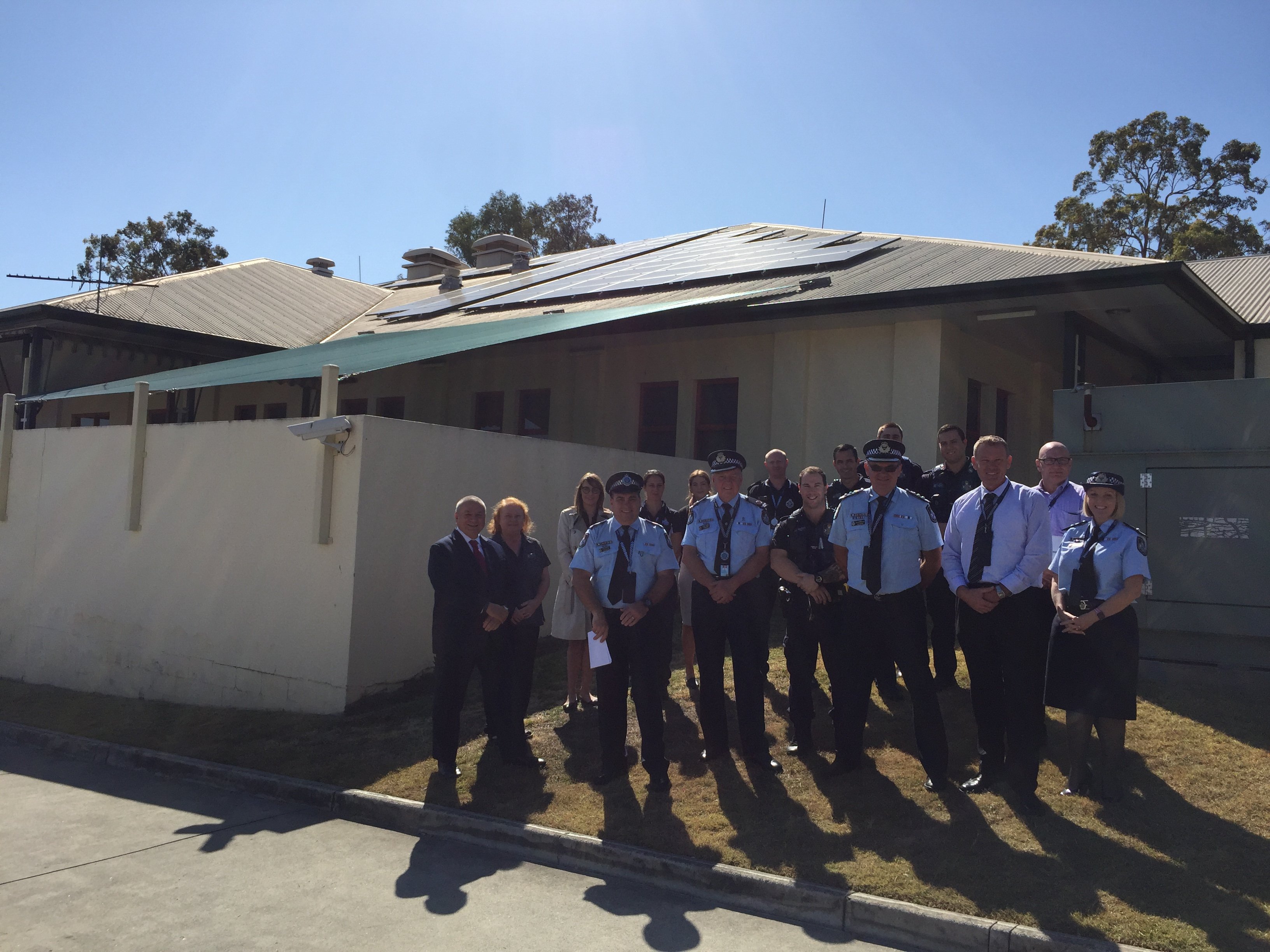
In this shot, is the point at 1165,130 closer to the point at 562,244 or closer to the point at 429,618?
the point at 562,244

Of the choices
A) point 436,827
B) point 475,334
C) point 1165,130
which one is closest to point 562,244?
point 1165,130

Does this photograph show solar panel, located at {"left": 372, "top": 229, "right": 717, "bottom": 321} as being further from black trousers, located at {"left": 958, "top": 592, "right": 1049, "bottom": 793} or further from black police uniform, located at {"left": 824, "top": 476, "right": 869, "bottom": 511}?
black trousers, located at {"left": 958, "top": 592, "right": 1049, "bottom": 793}

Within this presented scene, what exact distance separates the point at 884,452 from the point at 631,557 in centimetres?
172

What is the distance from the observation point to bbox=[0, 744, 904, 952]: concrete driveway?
4.40m

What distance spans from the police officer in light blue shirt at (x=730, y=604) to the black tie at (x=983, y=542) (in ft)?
4.22

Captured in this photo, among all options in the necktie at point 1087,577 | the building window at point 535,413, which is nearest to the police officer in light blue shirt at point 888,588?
the necktie at point 1087,577

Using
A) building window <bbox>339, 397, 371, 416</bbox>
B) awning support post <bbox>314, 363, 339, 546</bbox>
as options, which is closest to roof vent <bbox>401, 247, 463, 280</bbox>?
building window <bbox>339, 397, 371, 416</bbox>

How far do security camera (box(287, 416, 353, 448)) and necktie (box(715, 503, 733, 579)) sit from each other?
11.6ft

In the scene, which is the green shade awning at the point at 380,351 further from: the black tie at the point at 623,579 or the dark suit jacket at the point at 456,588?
the black tie at the point at 623,579

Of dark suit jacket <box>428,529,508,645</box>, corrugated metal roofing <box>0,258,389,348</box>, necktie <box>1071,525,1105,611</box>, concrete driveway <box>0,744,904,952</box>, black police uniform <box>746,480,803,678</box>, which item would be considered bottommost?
concrete driveway <box>0,744,904,952</box>

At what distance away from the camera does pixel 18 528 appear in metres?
11.6

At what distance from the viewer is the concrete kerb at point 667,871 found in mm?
4207

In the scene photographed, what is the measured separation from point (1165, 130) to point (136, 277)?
38.0 meters

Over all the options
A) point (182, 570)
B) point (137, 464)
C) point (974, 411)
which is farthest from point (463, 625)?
point (974, 411)
